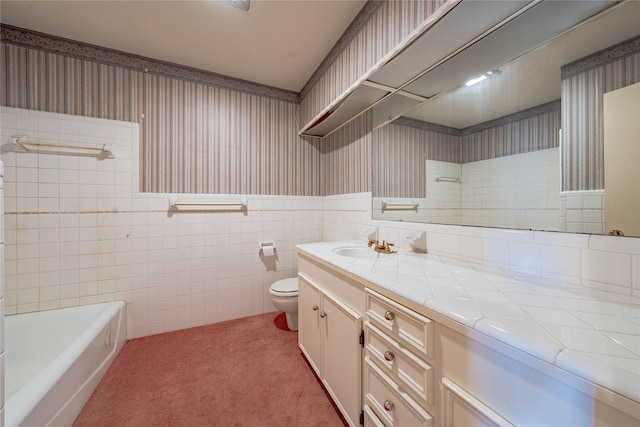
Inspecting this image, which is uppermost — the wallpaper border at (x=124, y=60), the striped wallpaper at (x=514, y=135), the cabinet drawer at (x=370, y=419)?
the wallpaper border at (x=124, y=60)

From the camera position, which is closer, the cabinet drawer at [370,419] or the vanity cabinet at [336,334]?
the cabinet drawer at [370,419]

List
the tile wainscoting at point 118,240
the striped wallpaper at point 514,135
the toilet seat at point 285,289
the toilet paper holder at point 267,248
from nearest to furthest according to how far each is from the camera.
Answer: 1. the striped wallpaper at point 514,135
2. the tile wainscoting at point 118,240
3. the toilet seat at point 285,289
4. the toilet paper holder at point 267,248

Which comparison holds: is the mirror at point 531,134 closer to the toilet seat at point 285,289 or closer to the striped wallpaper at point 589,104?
the striped wallpaper at point 589,104

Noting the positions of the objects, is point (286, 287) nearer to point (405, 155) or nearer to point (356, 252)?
point (356, 252)

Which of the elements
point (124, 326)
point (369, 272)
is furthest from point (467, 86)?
point (124, 326)

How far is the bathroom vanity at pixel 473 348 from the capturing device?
1.37ft

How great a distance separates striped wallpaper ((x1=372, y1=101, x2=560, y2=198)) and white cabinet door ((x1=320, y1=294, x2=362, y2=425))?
3.03 feet

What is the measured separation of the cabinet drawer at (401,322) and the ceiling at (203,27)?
5.96ft

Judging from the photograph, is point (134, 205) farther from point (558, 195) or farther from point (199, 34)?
point (558, 195)

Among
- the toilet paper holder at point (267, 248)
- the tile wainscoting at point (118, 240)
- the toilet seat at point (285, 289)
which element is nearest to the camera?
the tile wainscoting at point (118, 240)

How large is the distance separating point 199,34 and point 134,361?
2509 mm

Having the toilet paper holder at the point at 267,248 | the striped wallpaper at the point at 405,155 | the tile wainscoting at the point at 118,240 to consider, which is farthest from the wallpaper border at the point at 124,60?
the toilet paper holder at the point at 267,248

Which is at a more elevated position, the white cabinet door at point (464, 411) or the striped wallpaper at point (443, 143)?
the striped wallpaper at point (443, 143)

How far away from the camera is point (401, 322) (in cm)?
78
